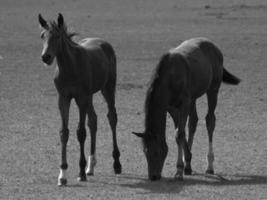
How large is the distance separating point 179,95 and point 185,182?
1.06 metres

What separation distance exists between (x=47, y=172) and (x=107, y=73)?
4.99 ft

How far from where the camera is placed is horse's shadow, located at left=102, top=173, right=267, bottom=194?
1033 centimetres

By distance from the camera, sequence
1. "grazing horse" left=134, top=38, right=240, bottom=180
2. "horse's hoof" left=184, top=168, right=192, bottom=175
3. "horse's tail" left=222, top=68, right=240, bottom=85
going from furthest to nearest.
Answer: "horse's tail" left=222, top=68, right=240, bottom=85 < "horse's hoof" left=184, top=168, right=192, bottom=175 < "grazing horse" left=134, top=38, right=240, bottom=180

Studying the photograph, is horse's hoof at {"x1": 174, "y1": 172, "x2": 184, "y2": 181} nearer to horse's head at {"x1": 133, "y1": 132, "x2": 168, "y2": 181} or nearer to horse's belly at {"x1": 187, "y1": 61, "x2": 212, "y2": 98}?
horse's head at {"x1": 133, "y1": 132, "x2": 168, "y2": 181}

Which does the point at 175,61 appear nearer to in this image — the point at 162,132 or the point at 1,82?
the point at 162,132

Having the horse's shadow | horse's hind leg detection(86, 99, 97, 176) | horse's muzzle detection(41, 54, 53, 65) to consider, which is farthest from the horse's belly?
horse's muzzle detection(41, 54, 53, 65)

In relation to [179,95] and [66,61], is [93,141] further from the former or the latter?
[179,95]

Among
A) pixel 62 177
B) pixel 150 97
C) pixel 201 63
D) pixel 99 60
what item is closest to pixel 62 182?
pixel 62 177

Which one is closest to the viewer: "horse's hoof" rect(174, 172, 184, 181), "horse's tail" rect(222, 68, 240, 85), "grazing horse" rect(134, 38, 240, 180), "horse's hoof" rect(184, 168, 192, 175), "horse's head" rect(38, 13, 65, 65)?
"horse's head" rect(38, 13, 65, 65)

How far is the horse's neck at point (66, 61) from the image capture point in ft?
35.8

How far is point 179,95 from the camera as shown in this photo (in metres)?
11.0

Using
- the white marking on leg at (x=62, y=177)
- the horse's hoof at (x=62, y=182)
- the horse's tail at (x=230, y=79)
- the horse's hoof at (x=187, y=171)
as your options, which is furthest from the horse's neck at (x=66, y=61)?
the horse's tail at (x=230, y=79)

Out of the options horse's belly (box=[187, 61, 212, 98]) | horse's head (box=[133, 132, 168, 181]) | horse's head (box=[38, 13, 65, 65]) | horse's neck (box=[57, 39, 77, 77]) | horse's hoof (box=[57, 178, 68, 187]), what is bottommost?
horse's hoof (box=[57, 178, 68, 187])

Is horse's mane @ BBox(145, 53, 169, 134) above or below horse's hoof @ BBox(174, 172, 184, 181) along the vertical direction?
above
